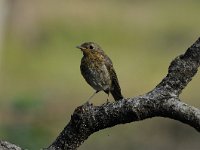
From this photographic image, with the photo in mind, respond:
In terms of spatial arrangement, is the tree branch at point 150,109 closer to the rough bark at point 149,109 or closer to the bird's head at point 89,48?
the rough bark at point 149,109

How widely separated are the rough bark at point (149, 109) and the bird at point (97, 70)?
241 cm

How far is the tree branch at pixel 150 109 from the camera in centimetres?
420

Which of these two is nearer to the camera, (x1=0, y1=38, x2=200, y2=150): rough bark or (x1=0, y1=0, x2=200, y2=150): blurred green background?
(x1=0, y1=38, x2=200, y2=150): rough bark

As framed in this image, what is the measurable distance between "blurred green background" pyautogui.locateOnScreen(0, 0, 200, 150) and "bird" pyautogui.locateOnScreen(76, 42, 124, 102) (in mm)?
3301

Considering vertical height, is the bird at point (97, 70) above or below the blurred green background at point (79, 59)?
below

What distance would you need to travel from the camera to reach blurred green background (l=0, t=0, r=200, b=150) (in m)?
14.8

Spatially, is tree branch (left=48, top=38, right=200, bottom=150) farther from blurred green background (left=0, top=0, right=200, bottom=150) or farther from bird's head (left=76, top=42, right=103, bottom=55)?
blurred green background (left=0, top=0, right=200, bottom=150)

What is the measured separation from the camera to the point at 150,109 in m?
4.24

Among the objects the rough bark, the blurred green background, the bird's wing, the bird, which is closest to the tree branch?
the rough bark

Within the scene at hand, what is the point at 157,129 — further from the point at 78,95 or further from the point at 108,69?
the point at 108,69

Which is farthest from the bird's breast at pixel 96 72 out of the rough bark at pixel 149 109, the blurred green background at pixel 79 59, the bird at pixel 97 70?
the blurred green background at pixel 79 59

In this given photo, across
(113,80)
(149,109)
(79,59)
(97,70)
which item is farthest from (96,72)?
(79,59)

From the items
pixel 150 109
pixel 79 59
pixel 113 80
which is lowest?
pixel 150 109

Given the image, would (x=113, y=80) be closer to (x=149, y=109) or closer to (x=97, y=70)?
(x=97, y=70)
